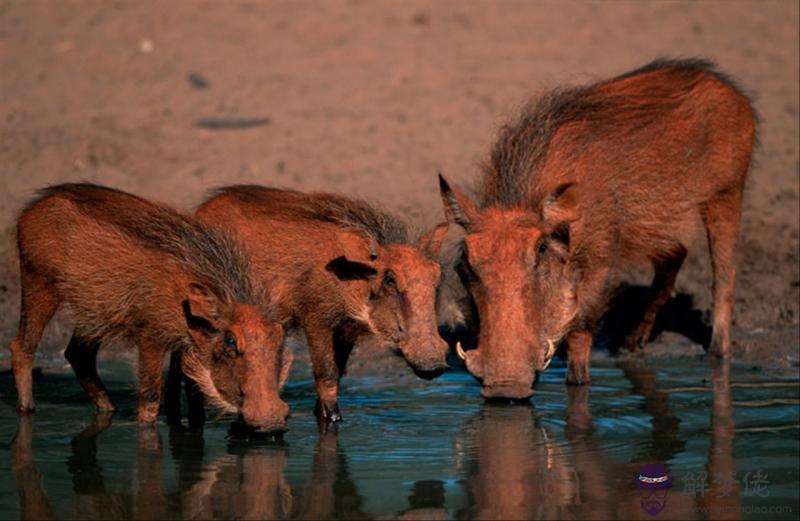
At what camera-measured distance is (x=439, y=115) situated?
35.9 feet

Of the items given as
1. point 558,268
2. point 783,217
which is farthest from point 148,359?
point 783,217

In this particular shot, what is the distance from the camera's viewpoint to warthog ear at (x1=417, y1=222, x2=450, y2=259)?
632 centimetres

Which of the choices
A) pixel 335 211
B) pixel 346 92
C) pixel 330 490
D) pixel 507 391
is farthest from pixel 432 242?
pixel 346 92

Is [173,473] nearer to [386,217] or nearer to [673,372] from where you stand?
[386,217]

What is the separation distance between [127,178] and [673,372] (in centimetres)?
395

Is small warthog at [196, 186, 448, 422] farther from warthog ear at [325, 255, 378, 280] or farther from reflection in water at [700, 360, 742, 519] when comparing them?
reflection in water at [700, 360, 742, 519]

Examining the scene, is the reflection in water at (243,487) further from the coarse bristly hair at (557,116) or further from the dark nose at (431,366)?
the coarse bristly hair at (557,116)

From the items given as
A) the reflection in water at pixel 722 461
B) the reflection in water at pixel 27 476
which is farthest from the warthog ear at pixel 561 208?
the reflection in water at pixel 27 476

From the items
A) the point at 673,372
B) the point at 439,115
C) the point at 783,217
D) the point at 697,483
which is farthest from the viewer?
the point at 439,115

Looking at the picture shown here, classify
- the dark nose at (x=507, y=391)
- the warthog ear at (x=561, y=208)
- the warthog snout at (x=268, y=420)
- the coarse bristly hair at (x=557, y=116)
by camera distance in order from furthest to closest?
the coarse bristly hair at (x=557, y=116)
the warthog ear at (x=561, y=208)
the dark nose at (x=507, y=391)
the warthog snout at (x=268, y=420)

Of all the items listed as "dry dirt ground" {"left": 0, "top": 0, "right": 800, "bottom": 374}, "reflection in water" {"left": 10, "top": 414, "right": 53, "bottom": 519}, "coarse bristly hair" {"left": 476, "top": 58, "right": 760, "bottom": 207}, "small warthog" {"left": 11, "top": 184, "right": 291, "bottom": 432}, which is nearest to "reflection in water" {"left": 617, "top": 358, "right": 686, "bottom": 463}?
"dry dirt ground" {"left": 0, "top": 0, "right": 800, "bottom": 374}

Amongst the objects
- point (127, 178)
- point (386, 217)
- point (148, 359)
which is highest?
point (127, 178)

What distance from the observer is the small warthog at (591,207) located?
6.13 m
